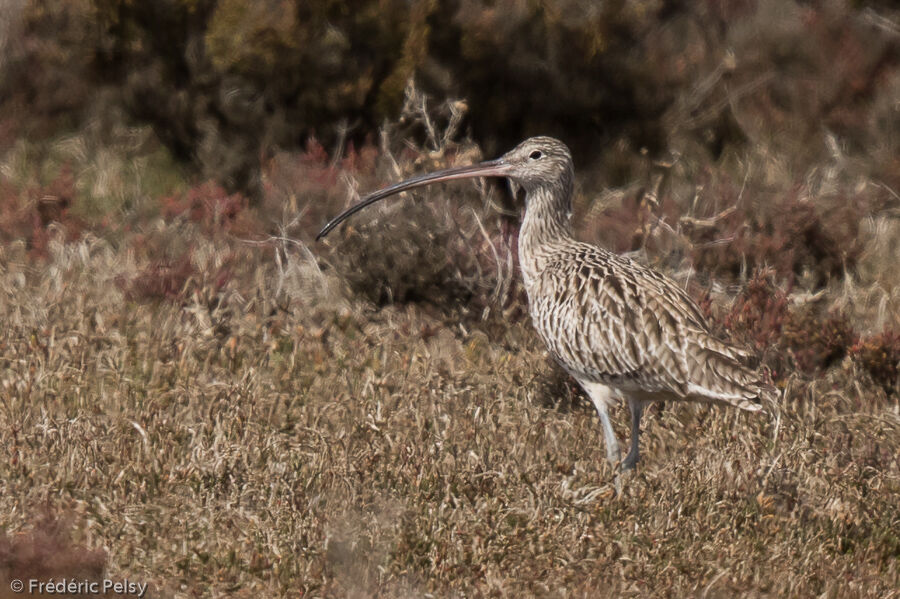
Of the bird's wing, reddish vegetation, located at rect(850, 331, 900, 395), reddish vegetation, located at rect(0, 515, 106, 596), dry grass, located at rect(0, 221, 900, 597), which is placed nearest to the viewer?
reddish vegetation, located at rect(0, 515, 106, 596)

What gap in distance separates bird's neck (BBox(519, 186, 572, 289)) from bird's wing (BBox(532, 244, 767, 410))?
0.94ft

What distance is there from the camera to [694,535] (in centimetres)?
509

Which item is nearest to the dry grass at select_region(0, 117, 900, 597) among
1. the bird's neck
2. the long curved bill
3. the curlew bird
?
the curlew bird

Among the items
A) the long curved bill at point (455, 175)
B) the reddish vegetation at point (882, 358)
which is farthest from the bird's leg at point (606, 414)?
the reddish vegetation at point (882, 358)

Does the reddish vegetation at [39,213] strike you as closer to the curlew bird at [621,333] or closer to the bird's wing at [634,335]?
the curlew bird at [621,333]

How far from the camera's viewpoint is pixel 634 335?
234 inches

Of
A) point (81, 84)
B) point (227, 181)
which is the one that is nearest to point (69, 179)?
point (227, 181)

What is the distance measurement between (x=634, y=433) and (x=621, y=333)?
500 millimetres

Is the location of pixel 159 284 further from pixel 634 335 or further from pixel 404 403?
pixel 634 335

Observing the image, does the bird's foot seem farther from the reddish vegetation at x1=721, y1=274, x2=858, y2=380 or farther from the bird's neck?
the reddish vegetation at x1=721, y1=274, x2=858, y2=380

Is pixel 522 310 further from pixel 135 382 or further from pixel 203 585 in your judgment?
pixel 203 585

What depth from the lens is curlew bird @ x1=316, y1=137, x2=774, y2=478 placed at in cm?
579

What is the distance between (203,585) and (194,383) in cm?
224

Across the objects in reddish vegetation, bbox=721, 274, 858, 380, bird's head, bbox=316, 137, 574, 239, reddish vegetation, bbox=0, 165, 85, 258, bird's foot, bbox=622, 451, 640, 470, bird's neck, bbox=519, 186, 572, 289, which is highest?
bird's head, bbox=316, 137, 574, 239
